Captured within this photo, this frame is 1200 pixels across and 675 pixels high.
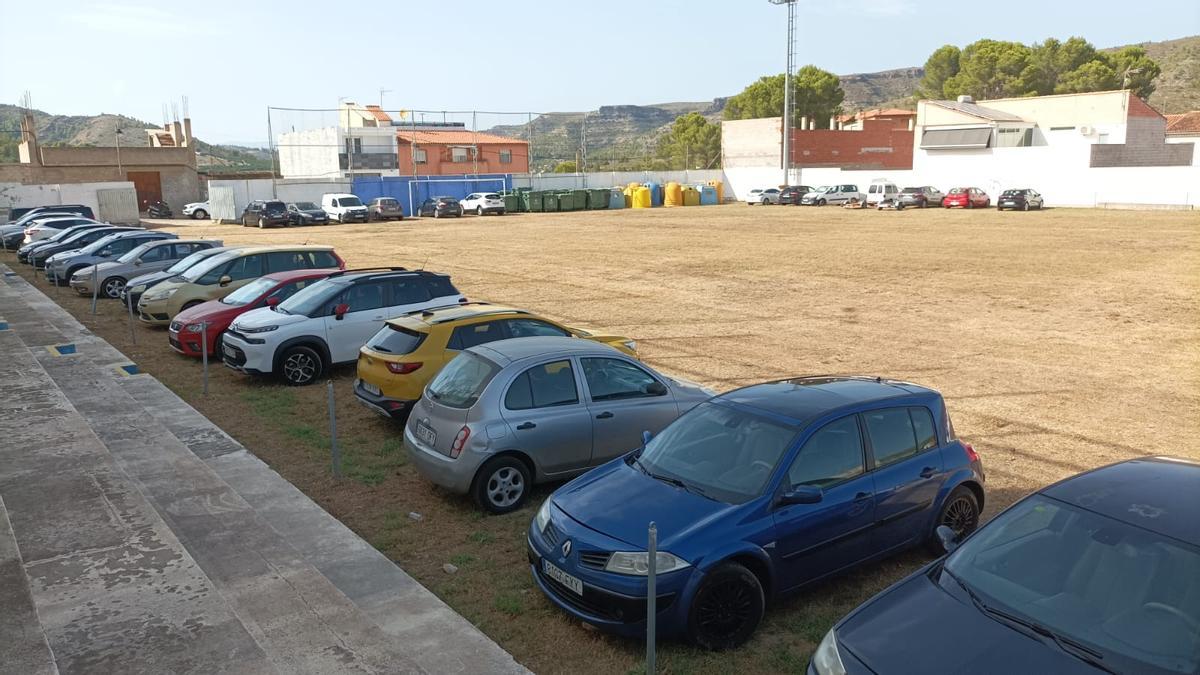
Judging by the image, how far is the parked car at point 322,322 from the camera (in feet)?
40.0

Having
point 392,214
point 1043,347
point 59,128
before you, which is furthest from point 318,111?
point 59,128

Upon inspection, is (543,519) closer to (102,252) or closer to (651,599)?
(651,599)

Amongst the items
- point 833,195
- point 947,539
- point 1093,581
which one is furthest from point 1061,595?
point 833,195

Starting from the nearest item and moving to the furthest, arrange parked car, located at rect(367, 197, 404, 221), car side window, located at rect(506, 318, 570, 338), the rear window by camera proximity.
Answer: the rear window < car side window, located at rect(506, 318, 570, 338) < parked car, located at rect(367, 197, 404, 221)

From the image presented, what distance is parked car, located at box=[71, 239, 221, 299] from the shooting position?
20.8 m

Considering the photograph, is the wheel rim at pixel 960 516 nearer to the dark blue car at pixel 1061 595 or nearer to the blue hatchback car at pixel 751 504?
the blue hatchback car at pixel 751 504

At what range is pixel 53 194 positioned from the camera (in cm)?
5116

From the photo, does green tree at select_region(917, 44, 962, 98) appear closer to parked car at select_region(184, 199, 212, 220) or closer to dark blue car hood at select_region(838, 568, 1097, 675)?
parked car at select_region(184, 199, 212, 220)

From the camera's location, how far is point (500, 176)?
64.5 m

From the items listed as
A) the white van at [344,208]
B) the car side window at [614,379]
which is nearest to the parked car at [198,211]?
the white van at [344,208]

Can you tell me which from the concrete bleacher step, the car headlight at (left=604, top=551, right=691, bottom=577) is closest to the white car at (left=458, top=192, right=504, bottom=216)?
the concrete bleacher step

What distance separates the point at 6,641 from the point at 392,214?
4910 centimetres

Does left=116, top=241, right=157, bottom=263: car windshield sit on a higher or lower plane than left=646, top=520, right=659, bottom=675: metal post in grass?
higher

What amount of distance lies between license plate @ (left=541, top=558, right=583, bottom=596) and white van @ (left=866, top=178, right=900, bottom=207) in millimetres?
53903
